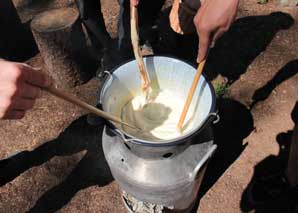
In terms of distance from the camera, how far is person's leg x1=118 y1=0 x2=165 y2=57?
2.74 metres

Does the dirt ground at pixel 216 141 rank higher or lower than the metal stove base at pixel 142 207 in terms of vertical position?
lower

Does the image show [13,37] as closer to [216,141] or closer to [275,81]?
[216,141]

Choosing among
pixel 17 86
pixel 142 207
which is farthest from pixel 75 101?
pixel 142 207

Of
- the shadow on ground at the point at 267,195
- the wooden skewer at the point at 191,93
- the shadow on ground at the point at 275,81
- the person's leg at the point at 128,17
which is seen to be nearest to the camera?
the wooden skewer at the point at 191,93

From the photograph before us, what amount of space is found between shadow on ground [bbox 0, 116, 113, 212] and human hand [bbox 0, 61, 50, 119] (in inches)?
57.9

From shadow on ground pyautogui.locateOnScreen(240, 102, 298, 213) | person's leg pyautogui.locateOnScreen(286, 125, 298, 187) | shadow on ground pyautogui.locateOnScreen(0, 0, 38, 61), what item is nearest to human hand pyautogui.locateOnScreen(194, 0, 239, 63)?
person's leg pyautogui.locateOnScreen(286, 125, 298, 187)

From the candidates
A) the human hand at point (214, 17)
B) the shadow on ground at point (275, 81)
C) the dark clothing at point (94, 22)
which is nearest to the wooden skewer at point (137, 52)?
the human hand at point (214, 17)

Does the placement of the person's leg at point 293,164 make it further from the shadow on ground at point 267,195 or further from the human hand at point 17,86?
the human hand at point 17,86

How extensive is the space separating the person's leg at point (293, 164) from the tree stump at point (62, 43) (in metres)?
1.80

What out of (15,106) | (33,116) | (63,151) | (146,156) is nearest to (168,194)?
(146,156)

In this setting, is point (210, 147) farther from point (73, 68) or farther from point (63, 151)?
point (73, 68)

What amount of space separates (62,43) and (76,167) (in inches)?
38.6

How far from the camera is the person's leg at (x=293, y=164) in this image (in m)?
2.11

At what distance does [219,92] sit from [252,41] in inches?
30.0
